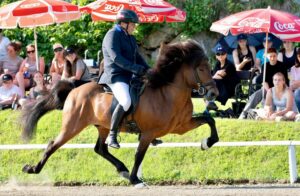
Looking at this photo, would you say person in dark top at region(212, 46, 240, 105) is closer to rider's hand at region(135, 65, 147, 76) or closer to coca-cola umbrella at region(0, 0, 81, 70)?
coca-cola umbrella at region(0, 0, 81, 70)

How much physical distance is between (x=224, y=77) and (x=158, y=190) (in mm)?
4152

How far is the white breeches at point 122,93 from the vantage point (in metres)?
12.6

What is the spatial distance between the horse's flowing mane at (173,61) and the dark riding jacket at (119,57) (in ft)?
0.68

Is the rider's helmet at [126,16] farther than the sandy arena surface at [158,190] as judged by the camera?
No

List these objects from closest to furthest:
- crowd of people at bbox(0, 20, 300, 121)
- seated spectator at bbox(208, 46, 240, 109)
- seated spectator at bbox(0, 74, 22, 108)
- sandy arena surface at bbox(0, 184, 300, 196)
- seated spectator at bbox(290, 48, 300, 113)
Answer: sandy arena surface at bbox(0, 184, 300, 196) → crowd of people at bbox(0, 20, 300, 121) → seated spectator at bbox(290, 48, 300, 113) → seated spectator at bbox(0, 74, 22, 108) → seated spectator at bbox(208, 46, 240, 109)

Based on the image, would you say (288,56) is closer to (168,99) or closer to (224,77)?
(224,77)

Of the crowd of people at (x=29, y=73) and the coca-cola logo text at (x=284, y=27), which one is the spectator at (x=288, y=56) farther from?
the crowd of people at (x=29, y=73)

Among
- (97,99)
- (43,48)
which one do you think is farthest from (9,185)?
(43,48)

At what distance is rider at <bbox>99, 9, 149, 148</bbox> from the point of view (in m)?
12.6

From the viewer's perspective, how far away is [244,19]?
16.0 meters

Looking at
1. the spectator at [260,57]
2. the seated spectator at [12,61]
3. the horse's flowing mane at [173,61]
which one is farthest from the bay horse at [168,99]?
the seated spectator at [12,61]

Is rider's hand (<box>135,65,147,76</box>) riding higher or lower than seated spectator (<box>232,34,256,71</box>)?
higher

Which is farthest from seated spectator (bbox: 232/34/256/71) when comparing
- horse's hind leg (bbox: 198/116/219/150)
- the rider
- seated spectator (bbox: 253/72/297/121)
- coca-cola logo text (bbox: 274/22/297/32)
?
the rider

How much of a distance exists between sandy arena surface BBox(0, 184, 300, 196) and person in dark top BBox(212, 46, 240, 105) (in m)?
3.29
